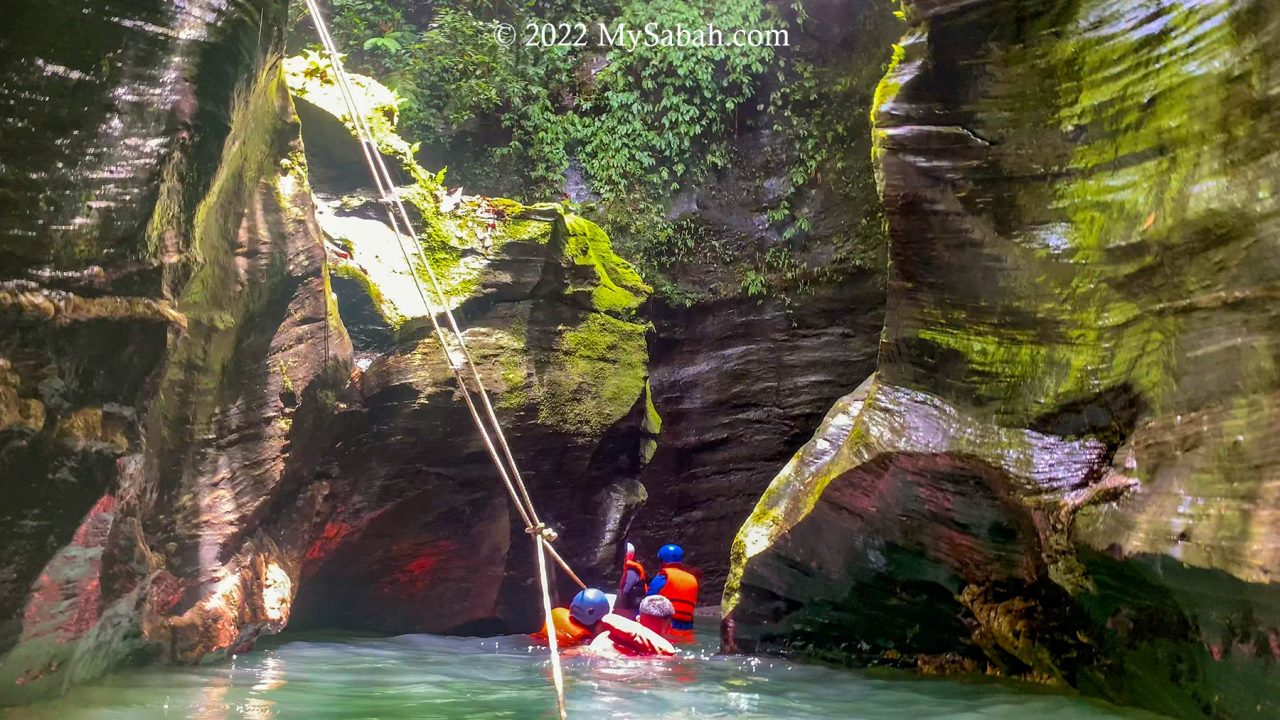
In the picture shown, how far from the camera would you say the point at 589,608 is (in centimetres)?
774

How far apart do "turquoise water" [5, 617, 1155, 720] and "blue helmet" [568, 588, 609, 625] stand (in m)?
0.75

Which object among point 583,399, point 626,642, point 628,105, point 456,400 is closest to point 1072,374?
point 626,642

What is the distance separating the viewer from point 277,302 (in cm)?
680

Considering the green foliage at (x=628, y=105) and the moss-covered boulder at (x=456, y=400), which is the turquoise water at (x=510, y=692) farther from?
the green foliage at (x=628, y=105)

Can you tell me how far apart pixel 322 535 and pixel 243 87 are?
4.11 metres

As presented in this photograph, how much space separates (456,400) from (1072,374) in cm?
527

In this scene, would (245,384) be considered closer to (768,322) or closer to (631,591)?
(631,591)

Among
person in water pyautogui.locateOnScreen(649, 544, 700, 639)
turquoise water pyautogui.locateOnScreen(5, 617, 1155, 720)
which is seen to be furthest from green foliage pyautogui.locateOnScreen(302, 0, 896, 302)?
turquoise water pyautogui.locateOnScreen(5, 617, 1155, 720)

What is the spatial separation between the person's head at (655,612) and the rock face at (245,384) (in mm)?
1665

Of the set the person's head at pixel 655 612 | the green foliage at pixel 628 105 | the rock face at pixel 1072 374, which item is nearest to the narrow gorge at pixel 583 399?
the rock face at pixel 1072 374

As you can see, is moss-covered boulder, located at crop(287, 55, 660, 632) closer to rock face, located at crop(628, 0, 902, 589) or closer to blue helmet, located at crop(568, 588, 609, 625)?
blue helmet, located at crop(568, 588, 609, 625)

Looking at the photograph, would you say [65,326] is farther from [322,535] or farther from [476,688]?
[322,535]

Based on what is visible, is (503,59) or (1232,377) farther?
(503,59)

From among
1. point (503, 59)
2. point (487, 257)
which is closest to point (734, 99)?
point (503, 59)
